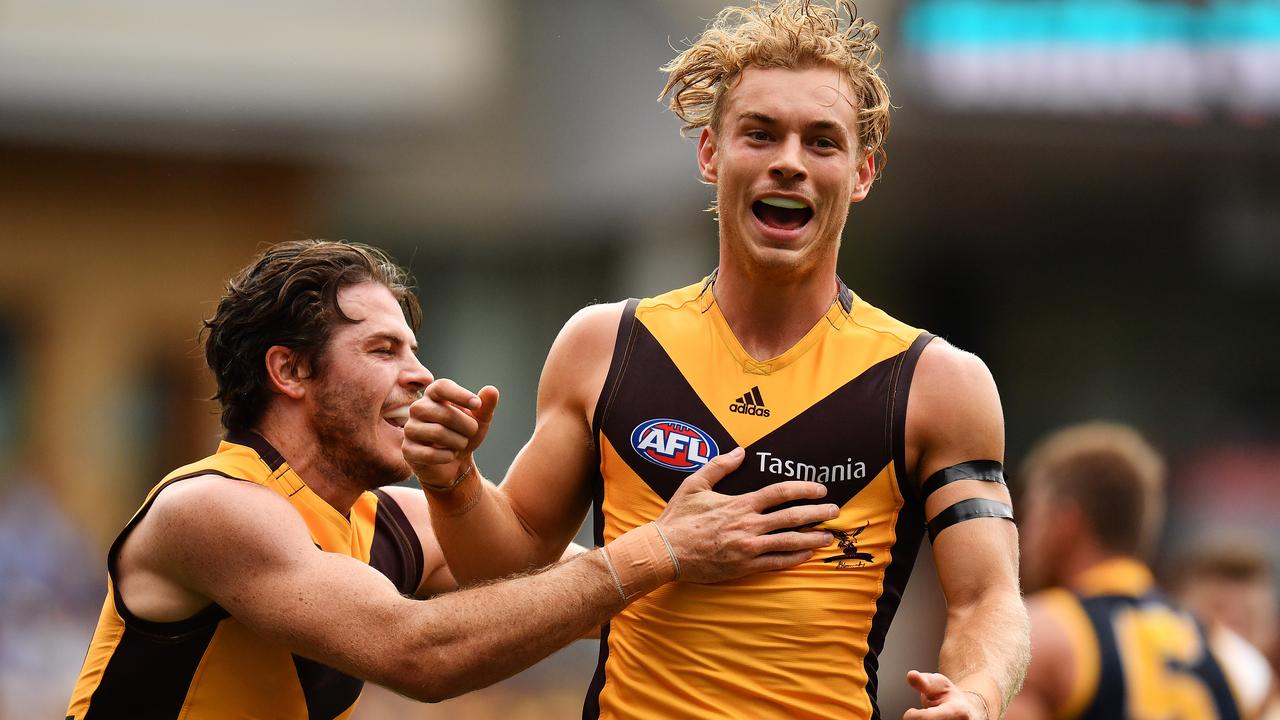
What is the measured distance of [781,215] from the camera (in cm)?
427

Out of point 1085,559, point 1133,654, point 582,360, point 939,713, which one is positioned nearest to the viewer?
point 939,713

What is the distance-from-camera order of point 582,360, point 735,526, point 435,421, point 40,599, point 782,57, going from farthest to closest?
point 40,599 < point 582,360 < point 782,57 < point 435,421 < point 735,526

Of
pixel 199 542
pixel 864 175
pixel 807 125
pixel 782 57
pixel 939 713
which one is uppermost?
pixel 782 57

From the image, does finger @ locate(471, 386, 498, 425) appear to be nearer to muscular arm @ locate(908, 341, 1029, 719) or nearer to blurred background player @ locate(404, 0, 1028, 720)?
blurred background player @ locate(404, 0, 1028, 720)

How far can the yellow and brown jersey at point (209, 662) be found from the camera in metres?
4.32

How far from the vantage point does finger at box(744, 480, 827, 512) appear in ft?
13.4

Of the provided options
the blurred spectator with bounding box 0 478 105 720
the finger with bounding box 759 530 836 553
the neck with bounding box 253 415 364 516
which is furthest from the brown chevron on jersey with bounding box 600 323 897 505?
the blurred spectator with bounding box 0 478 105 720

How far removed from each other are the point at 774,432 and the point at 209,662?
163 centimetres

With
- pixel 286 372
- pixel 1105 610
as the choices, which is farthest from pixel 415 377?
pixel 1105 610

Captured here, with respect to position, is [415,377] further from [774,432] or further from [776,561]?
[776,561]

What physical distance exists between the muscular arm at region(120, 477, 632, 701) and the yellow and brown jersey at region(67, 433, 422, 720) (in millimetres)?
Result: 157

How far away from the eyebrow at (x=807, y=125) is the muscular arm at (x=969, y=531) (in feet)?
2.04

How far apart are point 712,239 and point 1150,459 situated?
11.9m

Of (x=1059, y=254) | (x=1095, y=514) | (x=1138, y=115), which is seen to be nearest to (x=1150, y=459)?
(x=1095, y=514)
